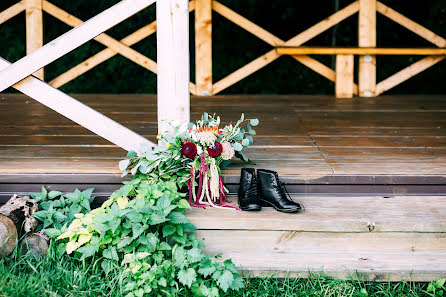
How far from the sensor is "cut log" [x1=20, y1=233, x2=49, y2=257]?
2.91 m

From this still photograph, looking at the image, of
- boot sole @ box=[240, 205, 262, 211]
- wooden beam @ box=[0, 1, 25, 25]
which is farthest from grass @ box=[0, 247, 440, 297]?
wooden beam @ box=[0, 1, 25, 25]

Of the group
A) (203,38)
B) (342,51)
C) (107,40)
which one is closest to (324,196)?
(342,51)

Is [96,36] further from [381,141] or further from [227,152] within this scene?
[381,141]

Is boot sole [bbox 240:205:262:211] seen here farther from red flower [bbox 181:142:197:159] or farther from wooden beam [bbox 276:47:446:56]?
wooden beam [bbox 276:47:446:56]

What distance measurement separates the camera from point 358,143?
154 inches

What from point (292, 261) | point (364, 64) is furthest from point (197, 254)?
point (364, 64)

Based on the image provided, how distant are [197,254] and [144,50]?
5025mm

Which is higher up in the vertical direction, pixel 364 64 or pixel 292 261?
pixel 364 64

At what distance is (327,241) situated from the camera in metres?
2.86

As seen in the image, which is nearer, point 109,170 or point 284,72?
point 109,170

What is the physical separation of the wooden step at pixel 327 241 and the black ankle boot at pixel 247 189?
0.22 ft

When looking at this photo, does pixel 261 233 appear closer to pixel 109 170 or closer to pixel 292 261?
pixel 292 261

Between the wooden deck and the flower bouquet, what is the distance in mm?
109

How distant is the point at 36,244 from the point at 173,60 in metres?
1.02
